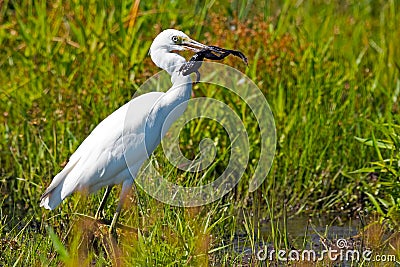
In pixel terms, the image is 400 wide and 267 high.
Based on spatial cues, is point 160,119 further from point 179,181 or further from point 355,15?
point 355,15

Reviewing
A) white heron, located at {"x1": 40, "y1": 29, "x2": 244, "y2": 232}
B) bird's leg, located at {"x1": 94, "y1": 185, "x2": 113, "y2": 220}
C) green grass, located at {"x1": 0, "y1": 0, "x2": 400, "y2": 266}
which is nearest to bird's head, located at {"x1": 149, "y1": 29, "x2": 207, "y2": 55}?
white heron, located at {"x1": 40, "y1": 29, "x2": 244, "y2": 232}

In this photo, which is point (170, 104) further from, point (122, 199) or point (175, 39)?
point (122, 199)

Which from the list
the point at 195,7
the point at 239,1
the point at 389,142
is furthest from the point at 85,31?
the point at 389,142

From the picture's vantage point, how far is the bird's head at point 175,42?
400cm

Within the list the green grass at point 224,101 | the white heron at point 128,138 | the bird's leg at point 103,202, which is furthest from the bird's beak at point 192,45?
the bird's leg at point 103,202

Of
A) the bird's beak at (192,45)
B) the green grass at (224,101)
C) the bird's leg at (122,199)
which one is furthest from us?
the green grass at (224,101)

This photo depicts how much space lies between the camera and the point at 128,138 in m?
4.14

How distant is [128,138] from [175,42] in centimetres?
50

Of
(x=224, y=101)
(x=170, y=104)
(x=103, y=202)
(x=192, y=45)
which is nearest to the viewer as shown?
(x=192, y=45)

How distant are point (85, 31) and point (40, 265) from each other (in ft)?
8.13

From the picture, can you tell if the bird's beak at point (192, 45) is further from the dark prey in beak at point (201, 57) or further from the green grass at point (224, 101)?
the green grass at point (224, 101)

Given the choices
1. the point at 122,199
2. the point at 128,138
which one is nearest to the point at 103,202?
the point at 122,199

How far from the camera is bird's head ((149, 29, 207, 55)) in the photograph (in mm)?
4004

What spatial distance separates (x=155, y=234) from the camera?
378 cm
